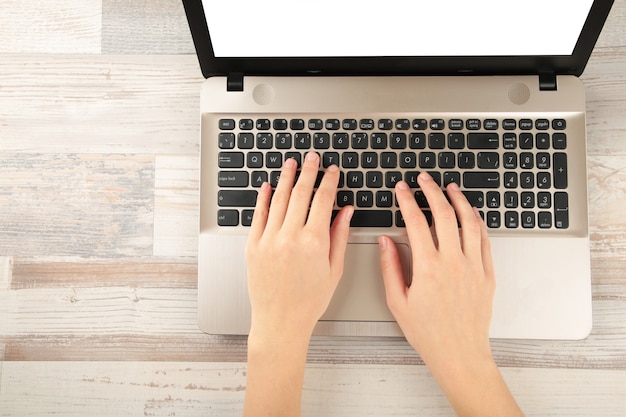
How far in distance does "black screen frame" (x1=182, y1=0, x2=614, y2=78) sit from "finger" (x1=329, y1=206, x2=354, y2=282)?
0.16 meters

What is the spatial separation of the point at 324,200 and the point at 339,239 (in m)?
0.05

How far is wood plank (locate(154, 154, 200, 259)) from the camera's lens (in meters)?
0.66

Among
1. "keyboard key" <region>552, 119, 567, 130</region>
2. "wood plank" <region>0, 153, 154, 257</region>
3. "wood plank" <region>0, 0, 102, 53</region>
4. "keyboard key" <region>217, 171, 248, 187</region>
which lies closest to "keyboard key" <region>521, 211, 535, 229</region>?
"keyboard key" <region>552, 119, 567, 130</region>

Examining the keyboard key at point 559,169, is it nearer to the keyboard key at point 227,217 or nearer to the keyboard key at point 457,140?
the keyboard key at point 457,140

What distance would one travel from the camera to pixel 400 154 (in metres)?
0.61

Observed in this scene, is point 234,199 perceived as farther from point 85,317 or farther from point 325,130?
point 85,317

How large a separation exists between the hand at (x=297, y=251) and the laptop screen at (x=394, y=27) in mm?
133

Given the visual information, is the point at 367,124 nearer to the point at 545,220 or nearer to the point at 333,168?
the point at 333,168

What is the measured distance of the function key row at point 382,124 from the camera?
603 mm

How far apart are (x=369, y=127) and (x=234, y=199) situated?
18cm

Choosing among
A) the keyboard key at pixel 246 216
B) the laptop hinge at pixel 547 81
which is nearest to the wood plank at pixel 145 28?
the keyboard key at pixel 246 216

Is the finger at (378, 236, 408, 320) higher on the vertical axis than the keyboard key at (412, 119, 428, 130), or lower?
lower

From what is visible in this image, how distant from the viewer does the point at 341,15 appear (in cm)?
53

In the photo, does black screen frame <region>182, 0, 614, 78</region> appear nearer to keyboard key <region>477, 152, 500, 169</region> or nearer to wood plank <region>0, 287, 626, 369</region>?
keyboard key <region>477, 152, 500, 169</region>
